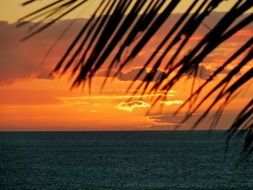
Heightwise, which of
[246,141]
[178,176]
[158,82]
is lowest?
[178,176]

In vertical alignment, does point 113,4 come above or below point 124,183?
above

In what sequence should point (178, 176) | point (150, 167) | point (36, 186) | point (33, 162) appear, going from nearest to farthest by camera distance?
point (36, 186)
point (178, 176)
point (150, 167)
point (33, 162)

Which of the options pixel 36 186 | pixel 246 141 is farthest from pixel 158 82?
pixel 36 186

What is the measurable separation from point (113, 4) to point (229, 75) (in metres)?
0.21

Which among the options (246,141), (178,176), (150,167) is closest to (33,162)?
(150,167)

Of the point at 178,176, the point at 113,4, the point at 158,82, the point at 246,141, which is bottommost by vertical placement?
the point at 178,176

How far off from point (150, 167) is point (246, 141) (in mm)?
101467

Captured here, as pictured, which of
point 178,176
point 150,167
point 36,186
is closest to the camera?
point 36,186

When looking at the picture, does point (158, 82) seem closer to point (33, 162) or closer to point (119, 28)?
point (119, 28)

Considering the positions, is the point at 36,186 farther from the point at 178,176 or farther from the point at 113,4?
the point at 113,4

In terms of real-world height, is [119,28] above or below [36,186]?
above

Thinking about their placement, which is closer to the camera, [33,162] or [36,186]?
[36,186]

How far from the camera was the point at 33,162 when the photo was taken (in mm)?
116250

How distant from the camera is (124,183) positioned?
7712 cm
